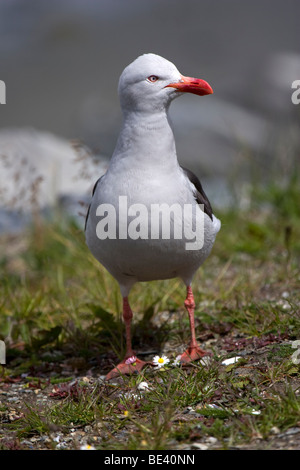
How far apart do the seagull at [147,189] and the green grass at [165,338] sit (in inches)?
29.0

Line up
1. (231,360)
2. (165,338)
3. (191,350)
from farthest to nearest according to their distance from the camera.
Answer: (165,338) → (191,350) → (231,360)

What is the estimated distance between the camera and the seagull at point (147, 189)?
365cm

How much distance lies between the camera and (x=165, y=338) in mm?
4637

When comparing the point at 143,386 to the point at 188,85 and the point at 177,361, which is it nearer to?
the point at 177,361

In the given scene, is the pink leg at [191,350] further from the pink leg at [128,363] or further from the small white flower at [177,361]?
the pink leg at [128,363]

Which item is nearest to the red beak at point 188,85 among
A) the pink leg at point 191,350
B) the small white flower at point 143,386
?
the pink leg at point 191,350

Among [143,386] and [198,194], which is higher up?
[198,194]

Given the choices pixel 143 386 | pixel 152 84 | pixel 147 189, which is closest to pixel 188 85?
pixel 152 84

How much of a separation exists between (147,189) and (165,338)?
1.42m

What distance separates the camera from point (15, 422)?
3637 mm

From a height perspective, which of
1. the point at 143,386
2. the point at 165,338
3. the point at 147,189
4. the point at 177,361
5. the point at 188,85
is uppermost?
the point at 188,85

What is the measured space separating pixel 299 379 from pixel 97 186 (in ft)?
5.42
